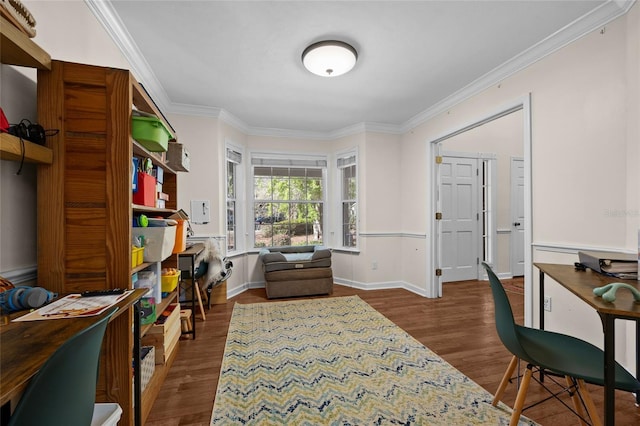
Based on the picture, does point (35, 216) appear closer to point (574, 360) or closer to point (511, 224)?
point (574, 360)

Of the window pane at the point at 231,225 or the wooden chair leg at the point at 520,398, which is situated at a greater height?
the window pane at the point at 231,225

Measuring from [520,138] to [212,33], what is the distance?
528 centimetres

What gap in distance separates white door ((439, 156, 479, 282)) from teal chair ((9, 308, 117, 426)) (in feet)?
15.7

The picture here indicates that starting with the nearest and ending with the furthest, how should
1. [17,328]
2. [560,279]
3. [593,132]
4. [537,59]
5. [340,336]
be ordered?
[17,328] → [560,279] → [593,132] → [537,59] → [340,336]

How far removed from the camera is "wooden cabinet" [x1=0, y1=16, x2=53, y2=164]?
949mm

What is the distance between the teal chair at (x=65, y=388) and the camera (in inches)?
22.5

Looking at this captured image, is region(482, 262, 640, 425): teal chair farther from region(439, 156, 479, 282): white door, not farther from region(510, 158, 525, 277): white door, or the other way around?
region(510, 158, 525, 277): white door

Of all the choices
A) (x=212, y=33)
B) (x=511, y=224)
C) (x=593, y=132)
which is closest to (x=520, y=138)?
(x=511, y=224)

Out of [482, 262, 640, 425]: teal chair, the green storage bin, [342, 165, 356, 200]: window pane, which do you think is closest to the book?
[482, 262, 640, 425]: teal chair

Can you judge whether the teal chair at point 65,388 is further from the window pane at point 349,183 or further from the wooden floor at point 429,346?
the window pane at point 349,183

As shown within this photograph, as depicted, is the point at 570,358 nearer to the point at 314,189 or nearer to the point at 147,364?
the point at 147,364

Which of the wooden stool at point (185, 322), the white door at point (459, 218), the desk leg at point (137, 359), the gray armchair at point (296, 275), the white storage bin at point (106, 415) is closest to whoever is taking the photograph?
the white storage bin at point (106, 415)

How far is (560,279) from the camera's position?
1.46 meters

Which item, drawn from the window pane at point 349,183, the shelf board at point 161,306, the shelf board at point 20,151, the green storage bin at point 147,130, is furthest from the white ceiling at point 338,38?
the shelf board at point 161,306
